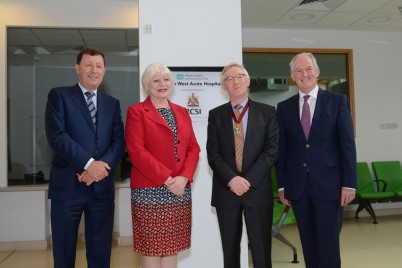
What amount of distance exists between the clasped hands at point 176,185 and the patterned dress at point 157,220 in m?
0.05

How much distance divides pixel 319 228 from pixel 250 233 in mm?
471

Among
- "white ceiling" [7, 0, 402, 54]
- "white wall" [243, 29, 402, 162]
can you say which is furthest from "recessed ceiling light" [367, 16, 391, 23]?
"white wall" [243, 29, 402, 162]

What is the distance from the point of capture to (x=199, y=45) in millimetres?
3412

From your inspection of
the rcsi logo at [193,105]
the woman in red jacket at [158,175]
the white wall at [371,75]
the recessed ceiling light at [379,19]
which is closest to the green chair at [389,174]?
the white wall at [371,75]

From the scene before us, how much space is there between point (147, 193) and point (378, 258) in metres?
3.21

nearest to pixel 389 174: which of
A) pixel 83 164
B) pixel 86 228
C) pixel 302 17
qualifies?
pixel 302 17

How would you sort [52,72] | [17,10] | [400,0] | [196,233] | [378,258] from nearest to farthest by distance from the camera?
[196,233]
[378,258]
[17,10]
[400,0]
[52,72]

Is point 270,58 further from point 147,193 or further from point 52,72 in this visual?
point 147,193

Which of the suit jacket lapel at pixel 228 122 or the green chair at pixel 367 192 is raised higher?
the suit jacket lapel at pixel 228 122

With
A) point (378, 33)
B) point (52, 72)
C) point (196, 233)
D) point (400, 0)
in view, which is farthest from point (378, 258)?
point (52, 72)

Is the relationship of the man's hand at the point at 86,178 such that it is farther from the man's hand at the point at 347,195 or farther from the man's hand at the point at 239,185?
the man's hand at the point at 347,195

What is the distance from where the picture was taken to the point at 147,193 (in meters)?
2.32

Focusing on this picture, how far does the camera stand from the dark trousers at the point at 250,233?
2396 millimetres

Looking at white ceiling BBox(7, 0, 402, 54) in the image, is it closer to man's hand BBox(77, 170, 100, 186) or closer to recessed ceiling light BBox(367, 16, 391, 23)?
recessed ceiling light BBox(367, 16, 391, 23)
